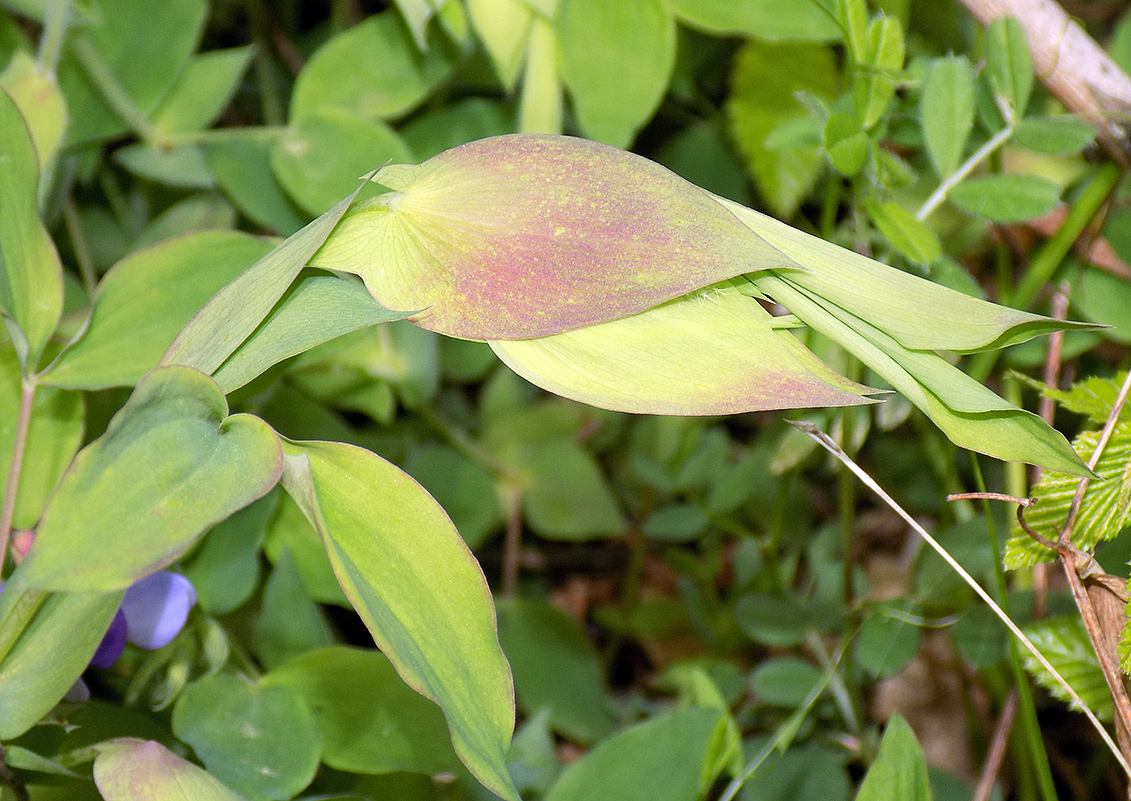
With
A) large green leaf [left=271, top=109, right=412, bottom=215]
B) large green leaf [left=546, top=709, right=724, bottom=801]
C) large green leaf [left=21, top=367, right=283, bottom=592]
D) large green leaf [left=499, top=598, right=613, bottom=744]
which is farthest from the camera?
large green leaf [left=499, top=598, right=613, bottom=744]

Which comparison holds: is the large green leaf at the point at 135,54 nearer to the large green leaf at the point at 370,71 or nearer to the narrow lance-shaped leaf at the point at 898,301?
the large green leaf at the point at 370,71

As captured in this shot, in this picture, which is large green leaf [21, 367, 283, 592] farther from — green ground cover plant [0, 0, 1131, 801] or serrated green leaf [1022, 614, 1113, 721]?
serrated green leaf [1022, 614, 1113, 721]

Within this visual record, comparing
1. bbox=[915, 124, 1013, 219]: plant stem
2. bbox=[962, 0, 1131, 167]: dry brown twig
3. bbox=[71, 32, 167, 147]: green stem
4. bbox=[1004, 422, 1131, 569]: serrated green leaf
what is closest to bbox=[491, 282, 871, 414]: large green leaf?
bbox=[1004, 422, 1131, 569]: serrated green leaf

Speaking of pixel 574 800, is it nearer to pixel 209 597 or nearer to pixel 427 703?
pixel 427 703

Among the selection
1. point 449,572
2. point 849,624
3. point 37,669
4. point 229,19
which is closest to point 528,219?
point 449,572

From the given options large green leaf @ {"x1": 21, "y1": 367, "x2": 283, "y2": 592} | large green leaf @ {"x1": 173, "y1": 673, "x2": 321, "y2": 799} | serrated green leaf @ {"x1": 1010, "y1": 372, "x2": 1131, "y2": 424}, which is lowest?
large green leaf @ {"x1": 173, "y1": 673, "x2": 321, "y2": 799}

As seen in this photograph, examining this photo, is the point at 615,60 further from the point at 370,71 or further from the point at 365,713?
the point at 365,713

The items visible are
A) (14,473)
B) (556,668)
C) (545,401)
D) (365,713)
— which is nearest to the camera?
(14,473)

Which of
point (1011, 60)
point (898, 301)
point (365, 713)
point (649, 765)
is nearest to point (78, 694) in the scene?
point (365, 713)
